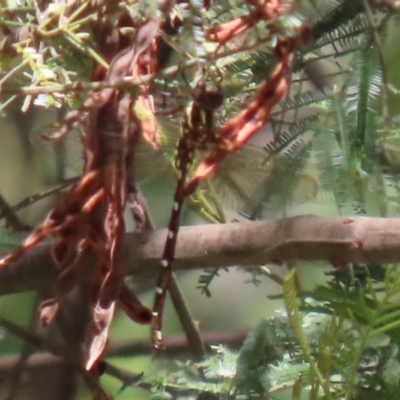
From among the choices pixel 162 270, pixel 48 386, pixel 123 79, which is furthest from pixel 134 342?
pixel 123 79

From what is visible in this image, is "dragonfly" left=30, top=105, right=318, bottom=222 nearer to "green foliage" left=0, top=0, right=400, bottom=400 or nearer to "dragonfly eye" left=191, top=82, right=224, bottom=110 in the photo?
"green foliage" left=0, top=0, right=400, bottom=400

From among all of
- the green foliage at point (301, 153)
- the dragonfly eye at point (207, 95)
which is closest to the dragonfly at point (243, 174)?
the green foliage at point (301, 153)

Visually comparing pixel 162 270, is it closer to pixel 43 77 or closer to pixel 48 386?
pixel 43 77

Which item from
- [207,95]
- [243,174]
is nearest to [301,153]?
[243,174]

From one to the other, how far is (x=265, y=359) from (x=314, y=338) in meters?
0.05

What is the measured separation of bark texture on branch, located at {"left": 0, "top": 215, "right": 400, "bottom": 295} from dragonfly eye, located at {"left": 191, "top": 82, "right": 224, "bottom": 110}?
0.12 metres

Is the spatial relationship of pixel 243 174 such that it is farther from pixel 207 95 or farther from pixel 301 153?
pixel 207 95

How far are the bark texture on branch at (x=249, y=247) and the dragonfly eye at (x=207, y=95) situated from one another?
117 millimetres

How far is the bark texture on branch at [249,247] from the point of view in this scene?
44 centimetres

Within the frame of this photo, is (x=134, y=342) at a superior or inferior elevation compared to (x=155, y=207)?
inferior

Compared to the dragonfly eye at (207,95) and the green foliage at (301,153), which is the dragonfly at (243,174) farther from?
the dragonfly eye at (207,95)

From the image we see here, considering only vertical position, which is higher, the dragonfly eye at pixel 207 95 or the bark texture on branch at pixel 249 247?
the dragonfly eye at pixel 207 95

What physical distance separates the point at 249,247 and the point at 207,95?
5.3 inches

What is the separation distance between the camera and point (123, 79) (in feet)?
1.35
